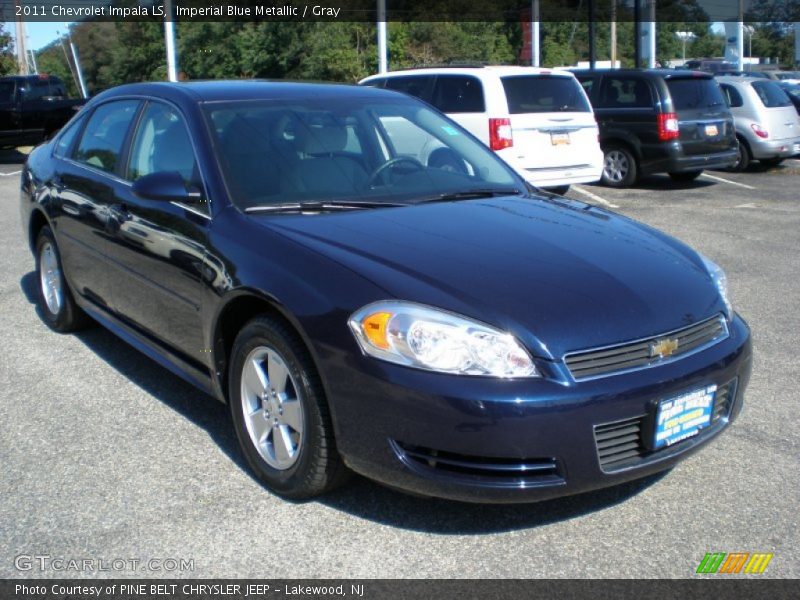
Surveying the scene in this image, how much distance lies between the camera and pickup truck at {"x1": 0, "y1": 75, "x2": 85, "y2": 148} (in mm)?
20438

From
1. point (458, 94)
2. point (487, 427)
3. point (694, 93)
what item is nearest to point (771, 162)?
point (694, 93)

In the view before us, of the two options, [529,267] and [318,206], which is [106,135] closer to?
[318,206]

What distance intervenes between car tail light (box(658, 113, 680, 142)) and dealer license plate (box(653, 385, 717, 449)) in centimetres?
1081

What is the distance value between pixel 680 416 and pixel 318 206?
175cm

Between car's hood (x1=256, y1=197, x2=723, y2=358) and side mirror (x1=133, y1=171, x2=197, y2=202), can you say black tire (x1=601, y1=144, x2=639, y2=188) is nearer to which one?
car's hood (x1=256, y1=197, x2=723, y2=358)

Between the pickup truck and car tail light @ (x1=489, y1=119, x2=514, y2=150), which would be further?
the pickup truck

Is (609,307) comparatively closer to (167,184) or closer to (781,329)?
(167,184)

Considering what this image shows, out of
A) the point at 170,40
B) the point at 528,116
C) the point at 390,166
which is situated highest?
the point at 170,40

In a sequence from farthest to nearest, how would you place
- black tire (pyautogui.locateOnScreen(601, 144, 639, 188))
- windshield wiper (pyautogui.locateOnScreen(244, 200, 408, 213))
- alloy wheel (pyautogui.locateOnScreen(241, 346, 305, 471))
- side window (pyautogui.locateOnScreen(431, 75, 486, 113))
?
1. black tire (pyautogui.locateOnScreen(601, 144, 639, 188))
2. side window (pyautogui.locateOnScreen(431, 75, 486, 113))
3. windshield wiper (pyautogui.locateOnScreen(244, 200, 408, 213))
4. alloy wheel (pyautogui.locateOnScreen(241, 346, 305, 471))

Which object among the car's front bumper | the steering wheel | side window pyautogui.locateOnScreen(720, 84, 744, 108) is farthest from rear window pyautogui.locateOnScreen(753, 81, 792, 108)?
the car's front bumper

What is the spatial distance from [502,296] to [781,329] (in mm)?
3615

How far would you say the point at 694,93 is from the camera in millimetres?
13969

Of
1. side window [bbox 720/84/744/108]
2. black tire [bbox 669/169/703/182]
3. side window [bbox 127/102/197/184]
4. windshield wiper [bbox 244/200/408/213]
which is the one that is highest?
side window [bbox 720/84/744/108]

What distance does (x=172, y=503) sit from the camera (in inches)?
147
